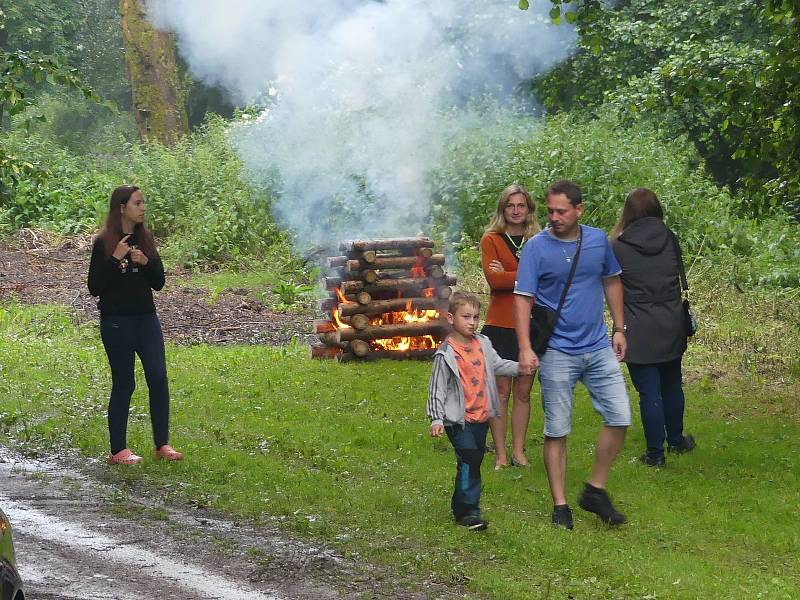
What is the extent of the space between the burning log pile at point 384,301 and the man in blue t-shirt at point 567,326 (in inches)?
246

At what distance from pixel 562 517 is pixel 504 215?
8.27 ft

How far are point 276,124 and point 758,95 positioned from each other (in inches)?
425

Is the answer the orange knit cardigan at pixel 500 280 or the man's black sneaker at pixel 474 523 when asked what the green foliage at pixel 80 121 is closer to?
the orange knit cardigan at pixel 500 280

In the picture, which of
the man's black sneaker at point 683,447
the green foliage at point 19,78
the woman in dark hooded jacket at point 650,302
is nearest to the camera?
the woman in dark hooded jacket at point 650,302

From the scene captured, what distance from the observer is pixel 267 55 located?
722 inches

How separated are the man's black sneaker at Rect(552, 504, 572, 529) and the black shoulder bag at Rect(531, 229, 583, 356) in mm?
914

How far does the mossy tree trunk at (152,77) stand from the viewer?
27141 millimetres

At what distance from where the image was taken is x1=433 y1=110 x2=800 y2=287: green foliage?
67.9 ft

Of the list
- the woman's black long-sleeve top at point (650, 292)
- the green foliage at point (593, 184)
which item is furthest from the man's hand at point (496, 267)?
the green foliage at point (593, 184)

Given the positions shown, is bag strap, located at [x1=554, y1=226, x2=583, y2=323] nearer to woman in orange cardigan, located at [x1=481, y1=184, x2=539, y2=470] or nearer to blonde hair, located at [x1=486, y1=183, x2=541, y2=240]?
woman in orange cardigan, located at [x1=481, y1=184, x2=539, y2=470]

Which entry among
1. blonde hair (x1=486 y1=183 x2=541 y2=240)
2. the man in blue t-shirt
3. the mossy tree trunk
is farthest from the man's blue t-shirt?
the mossy tree trunk

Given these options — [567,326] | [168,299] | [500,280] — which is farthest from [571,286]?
[168,299]

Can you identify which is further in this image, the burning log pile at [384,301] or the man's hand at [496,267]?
the burning log pile at [384,301]

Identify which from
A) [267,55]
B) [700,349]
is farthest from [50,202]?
[700,349]
